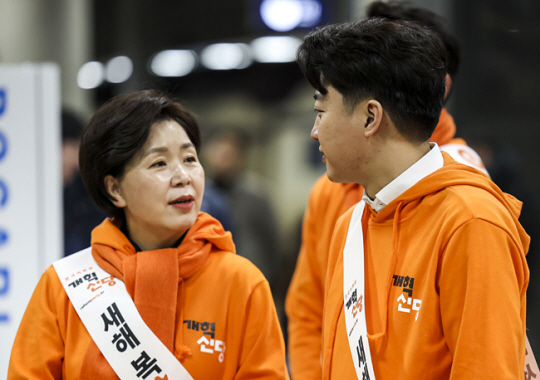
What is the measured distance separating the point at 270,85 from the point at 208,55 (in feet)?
4.27

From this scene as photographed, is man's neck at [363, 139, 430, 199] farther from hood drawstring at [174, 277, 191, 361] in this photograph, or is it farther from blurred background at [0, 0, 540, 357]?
blurred background at [0, 0, 540, 357]

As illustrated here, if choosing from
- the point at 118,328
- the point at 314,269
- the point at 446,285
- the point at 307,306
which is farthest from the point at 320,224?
the point at 446,285

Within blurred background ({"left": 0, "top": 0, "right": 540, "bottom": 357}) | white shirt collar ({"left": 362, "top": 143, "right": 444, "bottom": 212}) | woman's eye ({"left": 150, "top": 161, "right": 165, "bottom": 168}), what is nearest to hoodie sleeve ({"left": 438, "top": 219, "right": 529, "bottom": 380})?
white shirt collar ({"left": 362, "top": 143, "right": 444, "bottom": 212})

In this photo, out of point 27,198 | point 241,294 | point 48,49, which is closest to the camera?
point 241,294

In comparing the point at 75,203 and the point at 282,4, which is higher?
the point at 282,4

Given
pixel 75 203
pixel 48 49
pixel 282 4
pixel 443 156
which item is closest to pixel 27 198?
pixel 75 203

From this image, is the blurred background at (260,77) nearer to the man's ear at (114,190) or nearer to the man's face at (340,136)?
the man's ear at (114,190)

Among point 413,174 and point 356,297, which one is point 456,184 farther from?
point 356,297

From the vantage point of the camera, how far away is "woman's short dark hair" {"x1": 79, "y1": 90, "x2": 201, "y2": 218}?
218cm

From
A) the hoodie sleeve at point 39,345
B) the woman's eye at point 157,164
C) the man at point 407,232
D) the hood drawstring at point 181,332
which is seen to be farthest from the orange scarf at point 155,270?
the man at point 407,232

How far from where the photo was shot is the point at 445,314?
1.66 m

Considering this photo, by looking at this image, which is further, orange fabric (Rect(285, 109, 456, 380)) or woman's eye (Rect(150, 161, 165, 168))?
orange fabric (Rect(285, 109, 456, 380))

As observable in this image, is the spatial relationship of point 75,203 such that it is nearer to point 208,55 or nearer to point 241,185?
point 241,185

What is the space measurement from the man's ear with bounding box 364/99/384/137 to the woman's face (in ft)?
2.05
